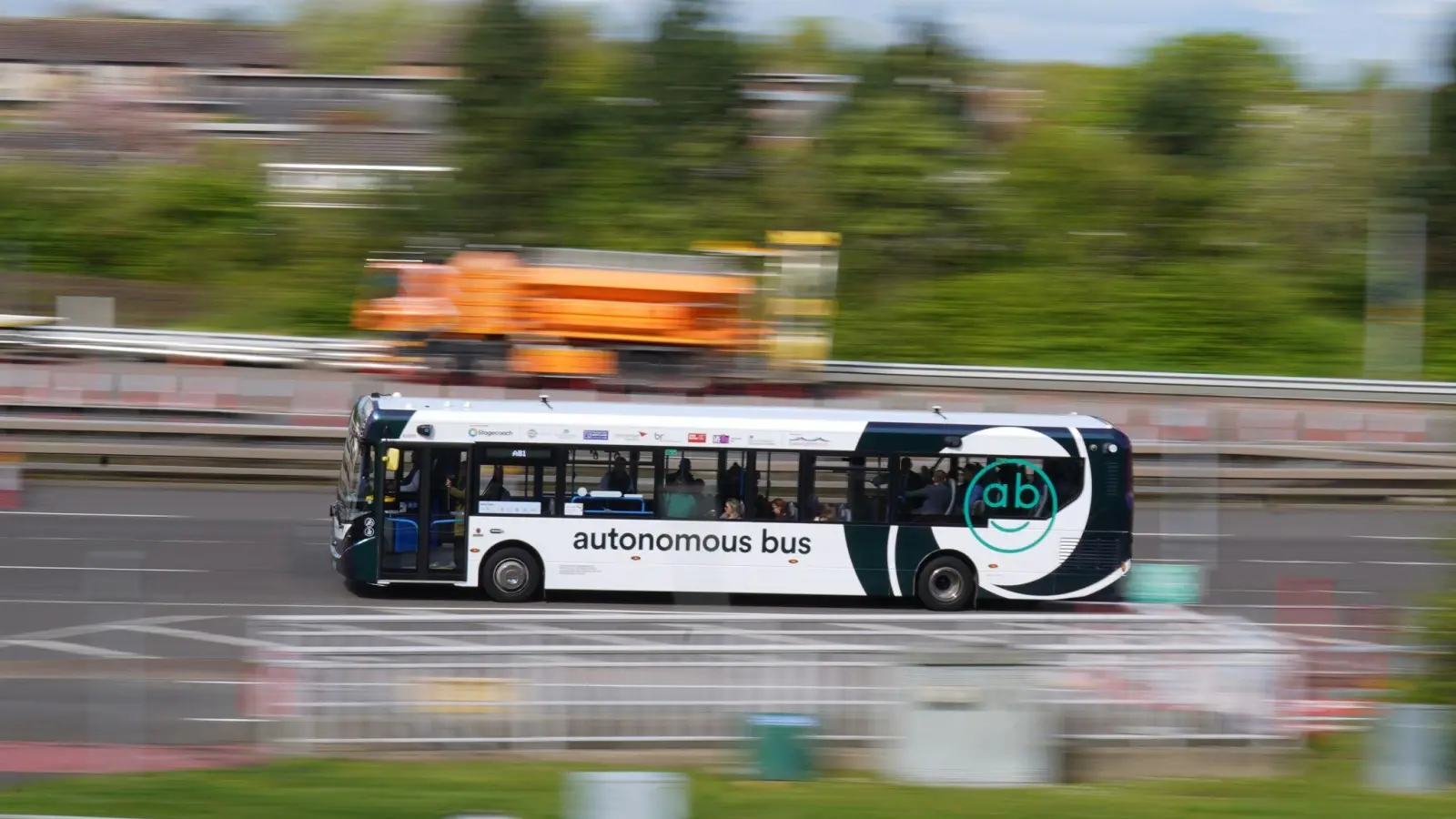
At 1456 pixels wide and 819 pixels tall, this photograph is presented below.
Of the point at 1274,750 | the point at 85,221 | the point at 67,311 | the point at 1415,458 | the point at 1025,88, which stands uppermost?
the point at 1025,88

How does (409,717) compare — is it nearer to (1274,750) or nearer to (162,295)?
(1274,750)

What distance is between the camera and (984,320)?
4050 centimetres

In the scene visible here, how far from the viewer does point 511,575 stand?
1831 centimetres

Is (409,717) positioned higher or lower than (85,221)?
lower

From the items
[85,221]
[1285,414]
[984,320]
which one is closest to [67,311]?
[85,221]

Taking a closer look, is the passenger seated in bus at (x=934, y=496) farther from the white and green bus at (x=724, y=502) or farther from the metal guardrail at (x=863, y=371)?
the metal guardrail at (x=863, y=371)

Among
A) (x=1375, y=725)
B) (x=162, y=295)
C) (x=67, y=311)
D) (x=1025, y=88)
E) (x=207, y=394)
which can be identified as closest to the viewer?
(x=1375, y=725)

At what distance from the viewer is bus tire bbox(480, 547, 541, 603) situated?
18266mm

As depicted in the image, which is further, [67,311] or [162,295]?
[162,295]

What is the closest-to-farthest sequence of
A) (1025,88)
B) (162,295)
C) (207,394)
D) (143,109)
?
1. (207,394)
2. (162,295)
3. (1025,88)
4. (143,109)

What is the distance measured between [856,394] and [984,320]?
865 centimetres

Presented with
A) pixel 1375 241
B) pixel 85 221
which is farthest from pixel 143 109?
pixel 1375 241

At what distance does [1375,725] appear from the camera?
1115cm

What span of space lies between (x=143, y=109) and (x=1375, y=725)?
2689 inches
